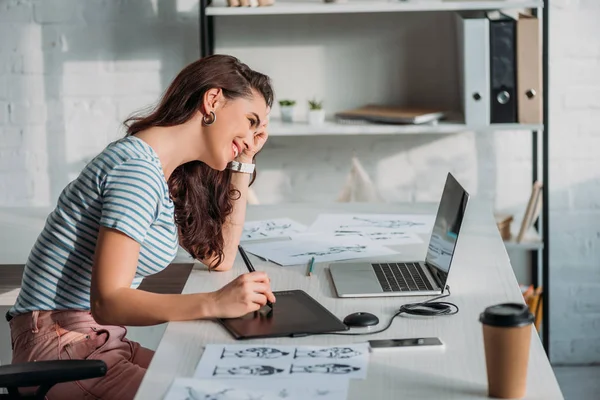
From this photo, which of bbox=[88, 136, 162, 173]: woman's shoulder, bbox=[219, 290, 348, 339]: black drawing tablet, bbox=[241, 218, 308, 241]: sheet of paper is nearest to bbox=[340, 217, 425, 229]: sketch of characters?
bbox=[241, 218, 308, 241]: sheet of paper

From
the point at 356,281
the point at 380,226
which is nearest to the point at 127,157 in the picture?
the point at 356,281

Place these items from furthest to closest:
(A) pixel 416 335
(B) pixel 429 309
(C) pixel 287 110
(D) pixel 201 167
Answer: (C) pixel 287 110 → (D) pixel 201 167 → (B) pixel 429 309 → (A) pixel 416 335

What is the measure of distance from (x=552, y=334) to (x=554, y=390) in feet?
6.94

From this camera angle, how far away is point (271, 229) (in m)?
2.28

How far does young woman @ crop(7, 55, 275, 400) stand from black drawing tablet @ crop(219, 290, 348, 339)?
25 mm

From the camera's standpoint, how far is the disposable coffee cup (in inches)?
47.7

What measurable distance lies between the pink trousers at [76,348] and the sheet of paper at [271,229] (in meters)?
0.58

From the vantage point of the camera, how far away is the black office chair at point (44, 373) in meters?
1.39

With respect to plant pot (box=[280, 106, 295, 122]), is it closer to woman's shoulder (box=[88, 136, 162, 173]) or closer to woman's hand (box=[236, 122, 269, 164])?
woman's hand (box=[236, 122, 269, 164])

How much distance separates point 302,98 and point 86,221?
62.8 inches

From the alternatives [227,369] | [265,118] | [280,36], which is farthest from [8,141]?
[227,369]

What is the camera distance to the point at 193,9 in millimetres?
3117

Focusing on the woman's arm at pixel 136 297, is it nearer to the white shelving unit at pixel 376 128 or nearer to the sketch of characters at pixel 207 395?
the sketch of characters at pixel 207 395

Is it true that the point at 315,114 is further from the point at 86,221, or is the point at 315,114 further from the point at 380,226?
the point at 86,221
